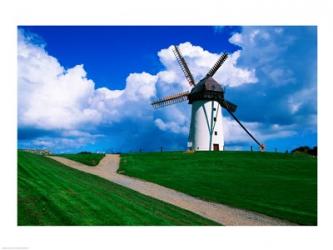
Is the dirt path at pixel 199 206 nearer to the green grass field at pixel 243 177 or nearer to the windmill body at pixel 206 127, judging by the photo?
the green grass field at pixel 243 177

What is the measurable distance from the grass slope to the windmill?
22982 millimetres

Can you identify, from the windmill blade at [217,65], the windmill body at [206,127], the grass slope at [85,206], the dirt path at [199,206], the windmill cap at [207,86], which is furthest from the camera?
the windmill cap at [207,86]

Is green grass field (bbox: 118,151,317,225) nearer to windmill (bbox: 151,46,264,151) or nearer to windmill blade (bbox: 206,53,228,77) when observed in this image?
windmill (bbox: 151,46,264,151)

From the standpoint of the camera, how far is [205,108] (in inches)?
1781

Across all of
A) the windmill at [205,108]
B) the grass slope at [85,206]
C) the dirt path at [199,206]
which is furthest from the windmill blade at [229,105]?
the grass slope at [85,206]

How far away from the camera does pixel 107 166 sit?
3538 cm

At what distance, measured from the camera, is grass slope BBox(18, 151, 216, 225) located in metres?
16.5

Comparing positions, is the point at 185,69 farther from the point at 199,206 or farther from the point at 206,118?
the point at 199,206

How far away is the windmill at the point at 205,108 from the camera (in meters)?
44.8

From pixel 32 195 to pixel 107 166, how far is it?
1704 cm

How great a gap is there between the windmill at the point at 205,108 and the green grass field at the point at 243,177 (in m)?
2.27

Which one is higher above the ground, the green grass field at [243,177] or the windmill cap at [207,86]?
the windmill cap at [207,86]
